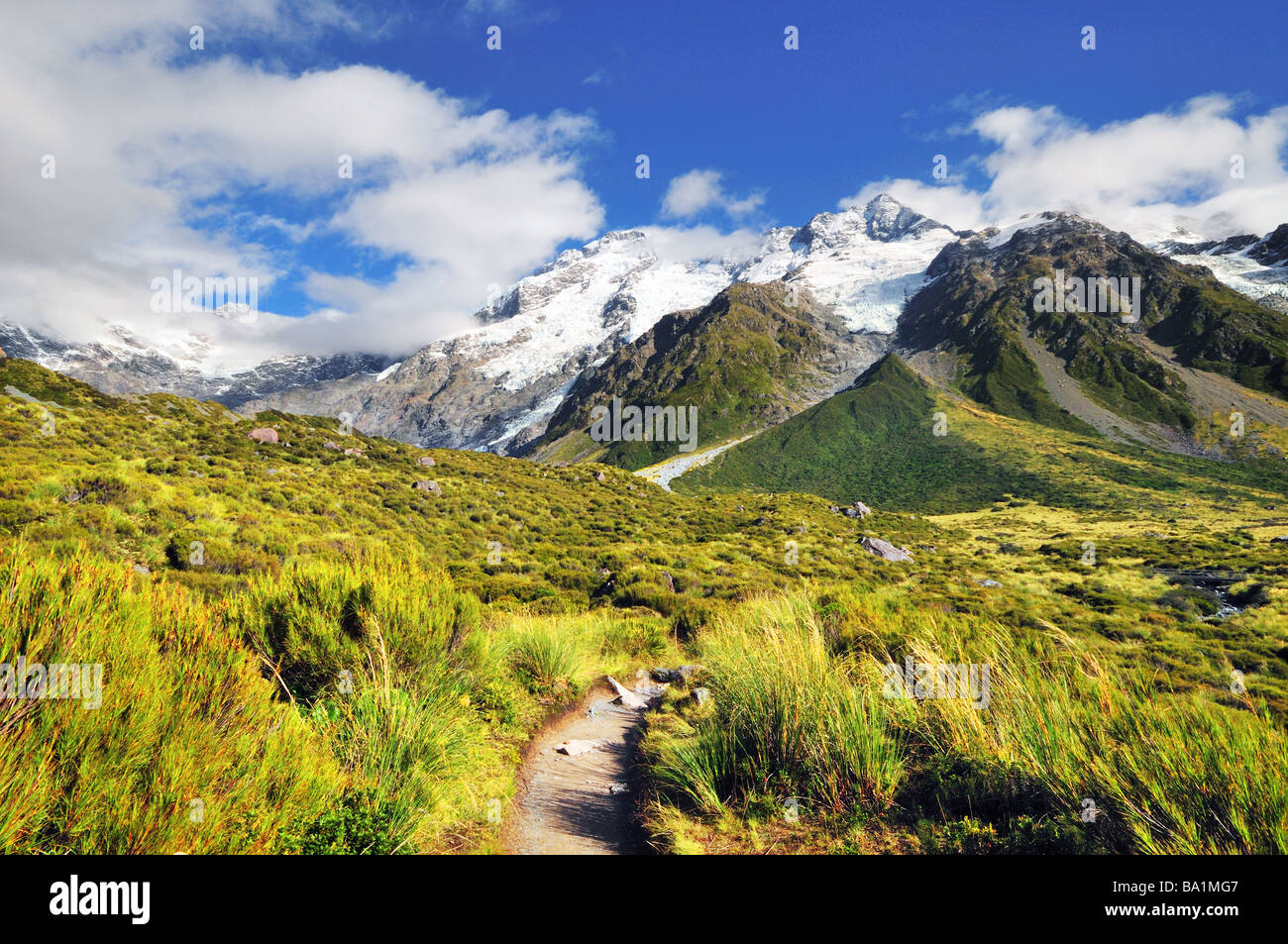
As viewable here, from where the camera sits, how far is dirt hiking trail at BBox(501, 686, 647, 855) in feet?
15.7

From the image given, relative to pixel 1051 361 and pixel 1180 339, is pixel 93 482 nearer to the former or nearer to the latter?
pixel 1051 361

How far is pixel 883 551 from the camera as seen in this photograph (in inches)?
1416

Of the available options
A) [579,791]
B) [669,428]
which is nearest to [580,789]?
[579,791]

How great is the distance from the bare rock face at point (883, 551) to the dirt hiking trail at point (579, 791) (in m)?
30.9

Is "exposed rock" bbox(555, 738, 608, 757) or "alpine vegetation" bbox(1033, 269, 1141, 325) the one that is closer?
"exposed rock" bbox(555, 738, 608, 757)

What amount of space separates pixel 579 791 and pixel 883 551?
34.5m

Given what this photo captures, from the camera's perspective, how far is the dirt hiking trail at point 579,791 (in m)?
4.78

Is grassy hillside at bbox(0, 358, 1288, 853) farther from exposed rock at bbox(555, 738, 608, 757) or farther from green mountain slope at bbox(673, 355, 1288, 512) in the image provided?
green mountain slope at bbox(673, 355, 1288, 512)

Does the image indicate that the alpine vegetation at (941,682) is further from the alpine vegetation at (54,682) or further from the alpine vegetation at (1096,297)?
the alpine vegetation at (1096,297)

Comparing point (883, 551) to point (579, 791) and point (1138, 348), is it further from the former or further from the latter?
point (1138, 348)

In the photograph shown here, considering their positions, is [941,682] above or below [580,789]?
above

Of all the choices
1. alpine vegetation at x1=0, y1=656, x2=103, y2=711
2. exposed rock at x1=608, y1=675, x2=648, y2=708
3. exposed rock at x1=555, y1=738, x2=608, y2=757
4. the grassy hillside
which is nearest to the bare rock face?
the grassy hillside

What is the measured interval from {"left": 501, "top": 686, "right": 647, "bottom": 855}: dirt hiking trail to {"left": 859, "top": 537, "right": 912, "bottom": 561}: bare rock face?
1216 inches
